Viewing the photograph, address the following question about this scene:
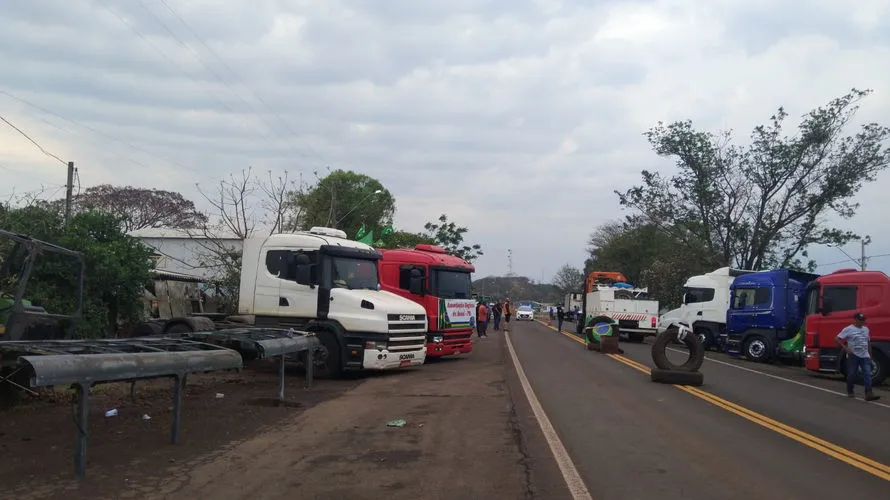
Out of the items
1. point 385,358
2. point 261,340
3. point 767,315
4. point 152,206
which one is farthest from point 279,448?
point 152,206

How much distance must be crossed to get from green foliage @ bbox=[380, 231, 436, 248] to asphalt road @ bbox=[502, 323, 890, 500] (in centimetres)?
3203

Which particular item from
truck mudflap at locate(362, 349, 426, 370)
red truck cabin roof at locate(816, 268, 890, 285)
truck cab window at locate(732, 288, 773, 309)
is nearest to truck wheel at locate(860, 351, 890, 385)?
red truck cabin roof at locate(816, 268, 890, 285)

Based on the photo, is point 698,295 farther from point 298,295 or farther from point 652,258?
point 652,258

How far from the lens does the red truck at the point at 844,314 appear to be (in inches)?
724

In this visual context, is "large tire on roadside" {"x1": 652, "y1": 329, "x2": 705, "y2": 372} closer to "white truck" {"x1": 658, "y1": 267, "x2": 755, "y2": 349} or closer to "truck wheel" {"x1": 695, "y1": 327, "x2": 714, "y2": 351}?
"white truck" {"x1": 658, "y1": 267, "x2": 755, "y2": 349}

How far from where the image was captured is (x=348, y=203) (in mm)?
49844

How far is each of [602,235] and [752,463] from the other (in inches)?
3156

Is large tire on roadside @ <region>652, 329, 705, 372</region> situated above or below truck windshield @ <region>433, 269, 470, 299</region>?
Answer: below

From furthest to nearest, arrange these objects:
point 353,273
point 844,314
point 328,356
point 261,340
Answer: point 844,314
point 353,273
point 328,356
point 261,340

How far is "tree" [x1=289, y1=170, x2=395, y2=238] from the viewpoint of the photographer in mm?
40656

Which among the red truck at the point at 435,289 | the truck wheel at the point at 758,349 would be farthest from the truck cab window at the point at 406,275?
the truck wheel at the point at 758,349

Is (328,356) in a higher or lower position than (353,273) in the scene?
lower

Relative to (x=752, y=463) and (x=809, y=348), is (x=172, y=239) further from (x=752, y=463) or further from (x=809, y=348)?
(x=752, y=463)

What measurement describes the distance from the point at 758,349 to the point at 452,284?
12.3m
